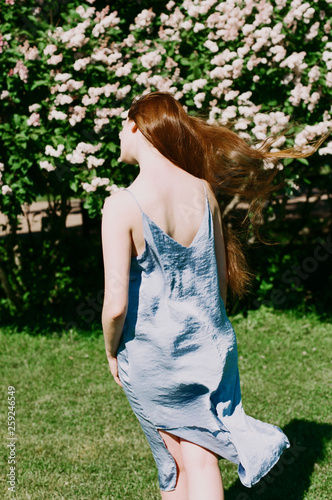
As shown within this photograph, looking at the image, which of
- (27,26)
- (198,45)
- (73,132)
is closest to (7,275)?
(73,132)

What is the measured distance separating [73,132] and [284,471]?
269 cm

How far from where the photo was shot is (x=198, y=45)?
4348mm

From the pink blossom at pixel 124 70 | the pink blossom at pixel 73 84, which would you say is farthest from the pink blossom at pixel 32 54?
the pink blossom at pixel 124 70

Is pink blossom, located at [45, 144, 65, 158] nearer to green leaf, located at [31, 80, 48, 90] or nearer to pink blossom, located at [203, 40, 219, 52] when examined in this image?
green leaf, located at [31, 80, 48, 90]

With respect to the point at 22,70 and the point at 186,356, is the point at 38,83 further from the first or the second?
the point at 186,356

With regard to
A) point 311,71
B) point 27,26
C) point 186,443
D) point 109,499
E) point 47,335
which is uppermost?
point 27,26

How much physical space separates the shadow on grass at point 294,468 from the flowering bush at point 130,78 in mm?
1841

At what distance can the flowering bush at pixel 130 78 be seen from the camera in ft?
13.4

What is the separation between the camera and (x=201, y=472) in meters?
2.00

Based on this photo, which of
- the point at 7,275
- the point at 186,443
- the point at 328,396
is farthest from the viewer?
the point at 7,275

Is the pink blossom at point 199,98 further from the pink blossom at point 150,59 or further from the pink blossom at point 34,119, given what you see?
the pink blossom at point 34,119

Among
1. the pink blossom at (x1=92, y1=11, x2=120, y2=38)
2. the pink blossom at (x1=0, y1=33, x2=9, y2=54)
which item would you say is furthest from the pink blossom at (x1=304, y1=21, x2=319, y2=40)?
the pink blossom at (x1=0, y1=33, x2=9, y2=54)

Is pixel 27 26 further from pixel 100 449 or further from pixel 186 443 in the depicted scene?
pixel 186 443

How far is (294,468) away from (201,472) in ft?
4.32
